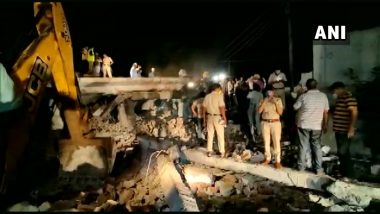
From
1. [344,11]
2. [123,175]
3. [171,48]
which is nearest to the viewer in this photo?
[123,175]

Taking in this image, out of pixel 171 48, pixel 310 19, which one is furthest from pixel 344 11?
pixel 171 48

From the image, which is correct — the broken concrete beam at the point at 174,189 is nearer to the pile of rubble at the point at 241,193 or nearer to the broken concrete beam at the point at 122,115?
the pile of rubble at the point at 241,193

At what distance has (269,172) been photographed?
26.1 feet

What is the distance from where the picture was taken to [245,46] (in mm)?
19938

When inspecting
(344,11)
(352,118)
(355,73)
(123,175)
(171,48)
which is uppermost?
(171,48)

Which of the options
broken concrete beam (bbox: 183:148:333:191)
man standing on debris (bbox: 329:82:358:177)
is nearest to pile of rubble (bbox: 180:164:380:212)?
broken concrete beam (bbox: 183:148:333:191)

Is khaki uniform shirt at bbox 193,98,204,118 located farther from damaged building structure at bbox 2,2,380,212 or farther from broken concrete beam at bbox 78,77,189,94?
broken concrete beam at bbox 78,77,189,94

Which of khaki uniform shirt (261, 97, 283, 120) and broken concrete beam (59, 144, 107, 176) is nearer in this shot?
broken concrete beam (59, 144, 107, 176)

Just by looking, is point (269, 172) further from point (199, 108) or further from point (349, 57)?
point (349, 57)

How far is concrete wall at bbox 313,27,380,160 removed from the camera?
940cm

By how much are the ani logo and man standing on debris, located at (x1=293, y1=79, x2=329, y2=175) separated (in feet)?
11.2

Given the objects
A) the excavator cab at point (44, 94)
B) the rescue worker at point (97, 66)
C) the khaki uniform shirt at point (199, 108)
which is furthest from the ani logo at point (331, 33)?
the rescue worker at point (97, 66)

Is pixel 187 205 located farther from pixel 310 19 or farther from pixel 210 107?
pixel 310 19

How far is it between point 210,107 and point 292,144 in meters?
2.53
